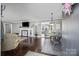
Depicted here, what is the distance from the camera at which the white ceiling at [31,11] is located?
1.00 m

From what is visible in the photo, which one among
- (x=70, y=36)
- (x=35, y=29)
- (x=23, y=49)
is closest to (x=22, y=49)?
(x=23, y=49)

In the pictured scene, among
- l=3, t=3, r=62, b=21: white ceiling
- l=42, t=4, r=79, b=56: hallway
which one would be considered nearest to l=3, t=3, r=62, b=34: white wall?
l=3, t=3, r=62, b=21: white ceiling

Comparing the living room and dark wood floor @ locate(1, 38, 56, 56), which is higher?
the living room

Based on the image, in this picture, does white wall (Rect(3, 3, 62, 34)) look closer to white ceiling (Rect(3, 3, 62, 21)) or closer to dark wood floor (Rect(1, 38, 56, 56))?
white ceiling (Rect(3, 3, 62, 21))

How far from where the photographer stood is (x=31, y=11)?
101 cm

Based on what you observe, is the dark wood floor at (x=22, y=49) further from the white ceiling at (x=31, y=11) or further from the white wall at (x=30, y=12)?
the white ceiling at (x=31, y=11)

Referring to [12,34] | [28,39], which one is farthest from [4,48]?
[28,39]

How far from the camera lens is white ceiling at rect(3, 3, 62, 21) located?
3.29 ft

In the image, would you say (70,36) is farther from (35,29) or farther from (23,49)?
(23,49)

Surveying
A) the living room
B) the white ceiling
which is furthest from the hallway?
the white ceiling

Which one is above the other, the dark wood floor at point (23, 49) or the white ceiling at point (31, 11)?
the white ceiling at point (31, 11)

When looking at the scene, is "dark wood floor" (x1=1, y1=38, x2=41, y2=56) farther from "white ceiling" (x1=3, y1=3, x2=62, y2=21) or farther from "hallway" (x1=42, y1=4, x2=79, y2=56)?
"white ceiling" (x1=3, y1=3, x2=62, y2=21)

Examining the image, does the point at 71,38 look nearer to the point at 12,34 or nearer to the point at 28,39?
the point at 28,39

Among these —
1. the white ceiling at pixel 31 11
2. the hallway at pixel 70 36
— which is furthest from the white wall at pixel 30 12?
the hallway at pixel 70 36
